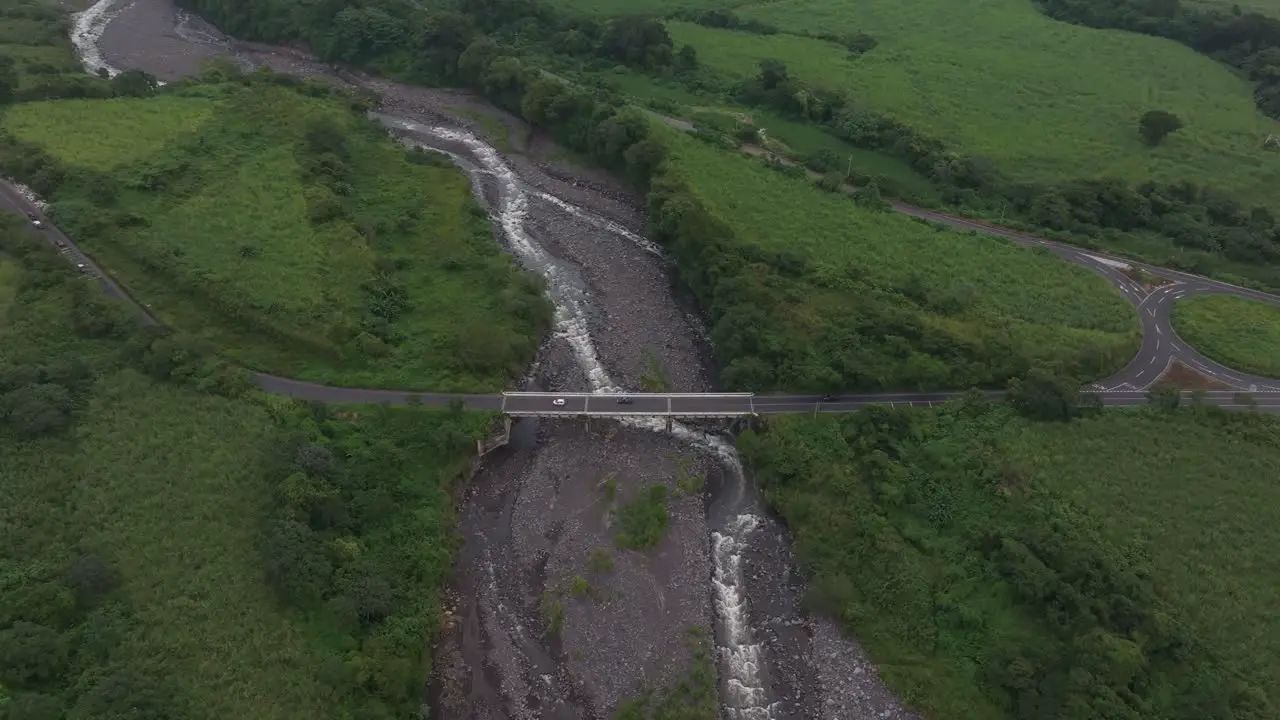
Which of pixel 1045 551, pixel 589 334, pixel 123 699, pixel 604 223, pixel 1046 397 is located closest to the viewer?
pixel 123 699

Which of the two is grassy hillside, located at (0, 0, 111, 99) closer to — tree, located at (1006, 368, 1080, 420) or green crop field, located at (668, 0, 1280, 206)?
green crop field, located at (668, 0, 1280, 206)

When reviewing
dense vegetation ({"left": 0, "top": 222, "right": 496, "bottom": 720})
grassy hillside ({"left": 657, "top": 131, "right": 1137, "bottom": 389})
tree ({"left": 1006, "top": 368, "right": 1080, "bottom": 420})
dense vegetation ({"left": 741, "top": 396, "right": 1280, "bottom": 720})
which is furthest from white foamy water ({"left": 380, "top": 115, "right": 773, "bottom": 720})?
tree ({"left": 1006, "top": 368, "right": 1080, "bottom": 420})

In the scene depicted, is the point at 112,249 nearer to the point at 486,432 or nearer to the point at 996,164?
the point at 486,432

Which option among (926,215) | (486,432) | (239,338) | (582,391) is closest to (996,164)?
(926,215)

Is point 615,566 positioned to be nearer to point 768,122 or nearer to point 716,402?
point 716,402

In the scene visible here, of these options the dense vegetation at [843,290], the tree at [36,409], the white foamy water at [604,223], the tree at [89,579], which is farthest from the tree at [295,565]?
the white foamy water at [604,223]

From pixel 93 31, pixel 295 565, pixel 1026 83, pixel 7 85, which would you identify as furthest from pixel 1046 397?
pixel 93 31

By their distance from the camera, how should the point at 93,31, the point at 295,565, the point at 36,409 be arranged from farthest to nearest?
the point at 93,31 < the point at 36,409 < the point at 295,565
